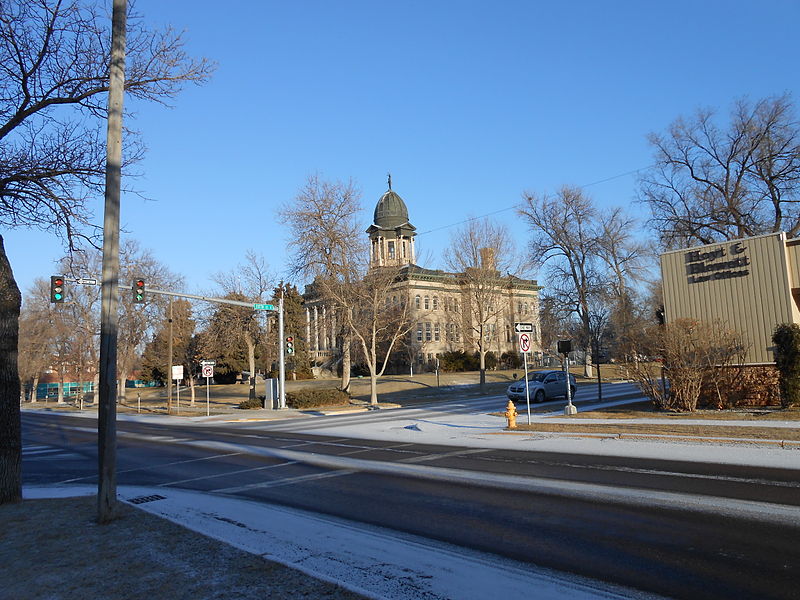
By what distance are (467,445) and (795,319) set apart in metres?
12.3

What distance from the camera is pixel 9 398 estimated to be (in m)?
9.52

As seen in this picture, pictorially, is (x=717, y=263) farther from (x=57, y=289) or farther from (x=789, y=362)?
(x=57, y=289)

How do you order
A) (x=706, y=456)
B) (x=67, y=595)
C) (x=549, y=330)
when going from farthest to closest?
1. (x=549, y=330)
2. (x=706, y=456)
3. (x=67, y=595)

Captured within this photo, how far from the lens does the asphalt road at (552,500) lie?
19.4ft

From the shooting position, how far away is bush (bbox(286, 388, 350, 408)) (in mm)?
37594

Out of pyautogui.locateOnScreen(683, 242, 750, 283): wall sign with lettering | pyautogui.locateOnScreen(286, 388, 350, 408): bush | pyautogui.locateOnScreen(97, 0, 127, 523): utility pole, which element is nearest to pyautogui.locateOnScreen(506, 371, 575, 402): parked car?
pyautogui.locateOnScreen(683, 242, 750, 283): wall sign with lettering

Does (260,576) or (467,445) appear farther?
(467,445)

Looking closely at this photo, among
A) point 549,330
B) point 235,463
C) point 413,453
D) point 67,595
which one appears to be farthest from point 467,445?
point 549,330

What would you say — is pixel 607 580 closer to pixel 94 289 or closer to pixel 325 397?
pixel 325 397

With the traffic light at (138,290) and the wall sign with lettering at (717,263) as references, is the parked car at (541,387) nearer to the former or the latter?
the wall sign with lettering at (717,263)

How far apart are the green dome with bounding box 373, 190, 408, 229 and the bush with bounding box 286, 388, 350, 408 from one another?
144 ft

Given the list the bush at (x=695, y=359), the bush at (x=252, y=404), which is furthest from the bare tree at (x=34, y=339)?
the bush at (x=695, y=359)

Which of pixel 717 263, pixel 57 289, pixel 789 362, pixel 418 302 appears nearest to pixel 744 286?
pixel 717 263

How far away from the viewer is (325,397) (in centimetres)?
3806
